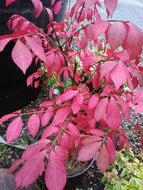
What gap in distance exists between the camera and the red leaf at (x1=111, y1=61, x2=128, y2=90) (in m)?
Result: 0.50

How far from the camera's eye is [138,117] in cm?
200

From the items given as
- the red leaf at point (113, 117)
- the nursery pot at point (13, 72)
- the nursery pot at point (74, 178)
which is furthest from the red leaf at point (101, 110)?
the nursery pot at point (13, 72)

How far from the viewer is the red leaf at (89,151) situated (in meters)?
0.60

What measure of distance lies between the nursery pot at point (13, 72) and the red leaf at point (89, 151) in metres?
1.04

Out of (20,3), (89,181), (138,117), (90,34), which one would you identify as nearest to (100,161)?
(90,34)

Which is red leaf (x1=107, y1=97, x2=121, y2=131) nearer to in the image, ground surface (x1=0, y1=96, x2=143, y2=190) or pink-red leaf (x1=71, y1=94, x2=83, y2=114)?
pink-red leaf (x1=71, y1=94, x2=83, y2=114)

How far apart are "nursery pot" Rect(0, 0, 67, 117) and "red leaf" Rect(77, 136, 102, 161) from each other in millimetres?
1042

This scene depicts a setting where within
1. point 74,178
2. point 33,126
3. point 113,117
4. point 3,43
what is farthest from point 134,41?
point 74,178

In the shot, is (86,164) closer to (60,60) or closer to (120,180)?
(120,180)

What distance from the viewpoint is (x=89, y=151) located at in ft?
1.99

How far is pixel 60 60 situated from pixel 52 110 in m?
0.26

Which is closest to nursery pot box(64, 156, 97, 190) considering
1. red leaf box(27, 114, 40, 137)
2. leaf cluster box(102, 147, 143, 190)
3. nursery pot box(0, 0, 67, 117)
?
leaf cluster box(102, 147, 143, 190)

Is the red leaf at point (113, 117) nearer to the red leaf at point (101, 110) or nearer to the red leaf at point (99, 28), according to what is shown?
the red leaf at point (101, 110)

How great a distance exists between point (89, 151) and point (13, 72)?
111 centimetres
